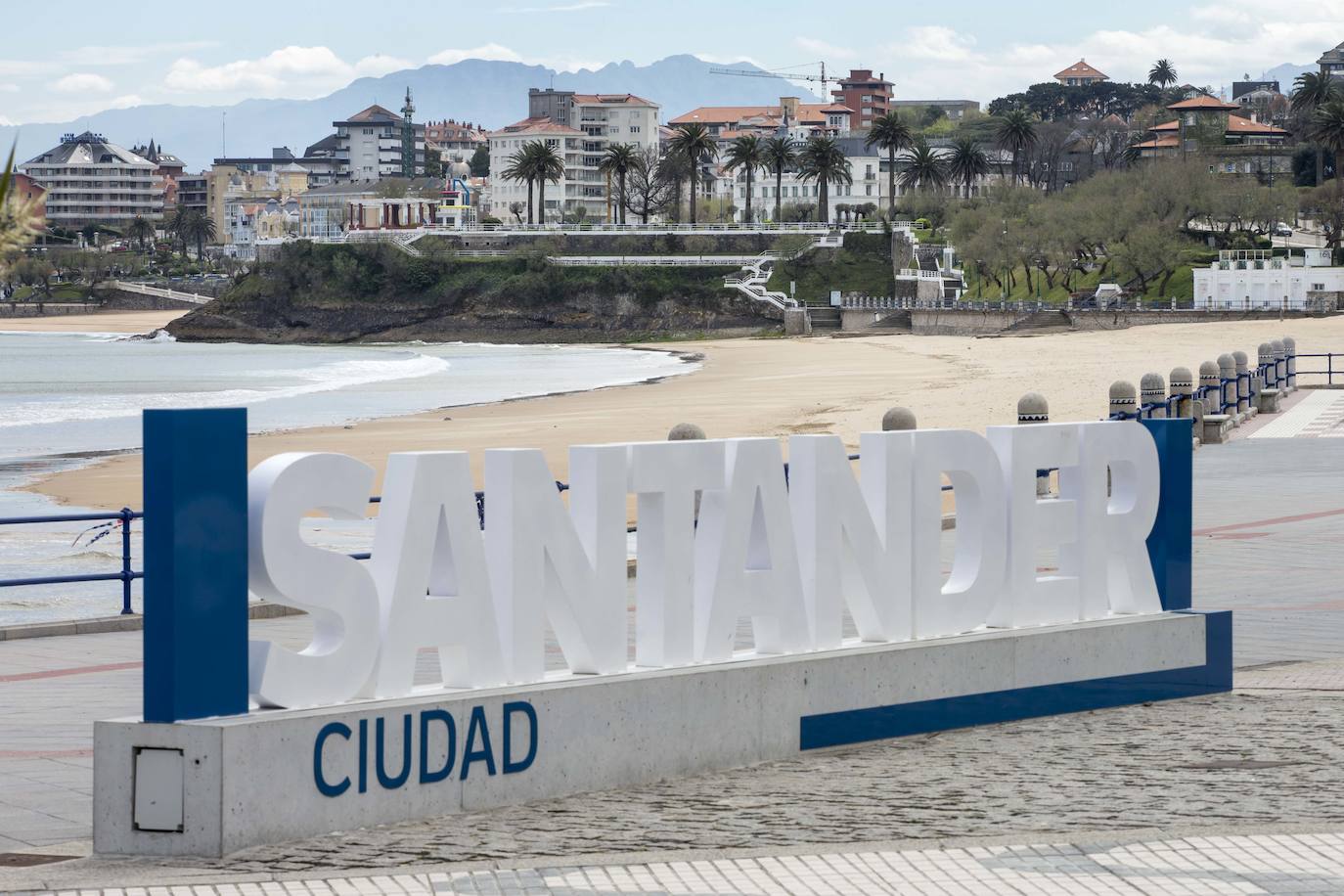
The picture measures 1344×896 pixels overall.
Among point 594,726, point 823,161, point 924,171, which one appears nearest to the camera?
point 594,726

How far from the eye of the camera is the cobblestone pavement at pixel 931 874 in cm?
623

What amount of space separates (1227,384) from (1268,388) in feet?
14.2

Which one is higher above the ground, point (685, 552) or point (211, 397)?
point (685, 552)

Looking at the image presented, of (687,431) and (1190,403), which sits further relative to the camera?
(1190,403)

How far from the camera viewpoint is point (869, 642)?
9414 millimetres

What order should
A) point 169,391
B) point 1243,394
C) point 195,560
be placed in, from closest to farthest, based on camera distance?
point 195,560
point 1243,394
point 169,391

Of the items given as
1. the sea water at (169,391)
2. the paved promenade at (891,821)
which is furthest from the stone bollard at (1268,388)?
the paved promenade at (891,821)

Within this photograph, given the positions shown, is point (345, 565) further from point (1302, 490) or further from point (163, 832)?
point (1302, 490)

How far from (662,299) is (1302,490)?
109 meters

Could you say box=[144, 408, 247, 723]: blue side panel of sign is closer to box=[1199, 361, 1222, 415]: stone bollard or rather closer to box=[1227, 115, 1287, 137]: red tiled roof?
box=[1199, 361, 1222, 415]: stone bollard

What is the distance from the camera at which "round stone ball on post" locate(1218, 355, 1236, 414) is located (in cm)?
3115

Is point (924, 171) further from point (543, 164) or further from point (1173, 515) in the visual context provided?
point (1173, 515)

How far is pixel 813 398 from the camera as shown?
52156 millimetres

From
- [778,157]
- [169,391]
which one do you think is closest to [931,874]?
[169,391]
